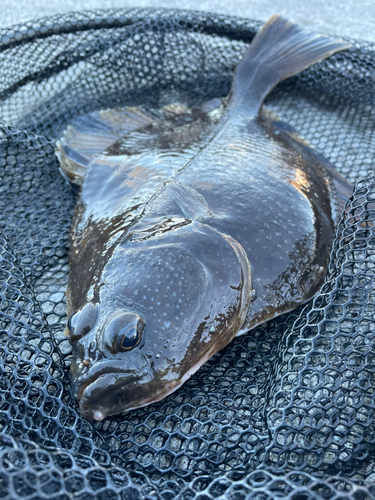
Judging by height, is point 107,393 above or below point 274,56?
below

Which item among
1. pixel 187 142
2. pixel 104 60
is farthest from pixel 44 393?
pixel 104 60

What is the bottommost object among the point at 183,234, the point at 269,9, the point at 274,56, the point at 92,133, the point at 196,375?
the point at 196,375

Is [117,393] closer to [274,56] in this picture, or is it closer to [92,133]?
[92,133]

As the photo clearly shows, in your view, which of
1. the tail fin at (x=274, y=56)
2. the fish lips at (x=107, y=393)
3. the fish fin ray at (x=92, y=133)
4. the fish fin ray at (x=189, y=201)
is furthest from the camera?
the tail fin at (x=274, y=56)

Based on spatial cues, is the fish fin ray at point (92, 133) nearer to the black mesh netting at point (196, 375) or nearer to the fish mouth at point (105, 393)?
the black mesh netting at point (196, 375)

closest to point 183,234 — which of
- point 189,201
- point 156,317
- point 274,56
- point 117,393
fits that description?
point 189,201

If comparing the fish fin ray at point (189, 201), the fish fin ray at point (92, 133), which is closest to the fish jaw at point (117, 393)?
the fish fin ray at point (189, 201)

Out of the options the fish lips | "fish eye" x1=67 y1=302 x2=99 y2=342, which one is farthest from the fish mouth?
"fish eye" x1=67 y1=302 x2=99 y2=342
